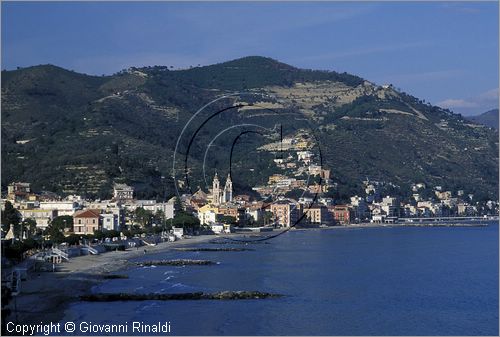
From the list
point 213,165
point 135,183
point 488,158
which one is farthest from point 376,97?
point 135,183

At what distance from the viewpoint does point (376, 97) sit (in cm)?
15900

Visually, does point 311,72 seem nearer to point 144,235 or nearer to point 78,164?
point 78,164

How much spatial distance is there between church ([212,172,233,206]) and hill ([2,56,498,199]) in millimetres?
3376

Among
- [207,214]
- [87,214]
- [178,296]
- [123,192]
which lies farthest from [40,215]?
[178,296]

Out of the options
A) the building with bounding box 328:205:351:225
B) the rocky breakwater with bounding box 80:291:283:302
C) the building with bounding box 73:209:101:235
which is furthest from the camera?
the building with bounding box 328:205:351:225

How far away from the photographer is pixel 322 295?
3017 cm

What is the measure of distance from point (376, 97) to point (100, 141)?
71.5m

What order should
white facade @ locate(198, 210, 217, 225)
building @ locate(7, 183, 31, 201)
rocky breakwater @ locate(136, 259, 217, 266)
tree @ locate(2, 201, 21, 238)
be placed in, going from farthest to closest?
white facade @ locate(198, 210, 217, 225) < building @ locate(7, 183, 31, 201) < tree @ locate(2, 201, 21, 238) < rocky breakwater @ locate(136, 259, 217, 266)

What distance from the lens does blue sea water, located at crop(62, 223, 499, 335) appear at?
2378cm

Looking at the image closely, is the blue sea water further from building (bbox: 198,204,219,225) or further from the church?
the church

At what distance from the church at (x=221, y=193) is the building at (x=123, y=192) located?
7868 millimetres

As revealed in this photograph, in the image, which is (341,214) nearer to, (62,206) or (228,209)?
(228,209)

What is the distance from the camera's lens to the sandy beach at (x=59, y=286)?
78.2ft

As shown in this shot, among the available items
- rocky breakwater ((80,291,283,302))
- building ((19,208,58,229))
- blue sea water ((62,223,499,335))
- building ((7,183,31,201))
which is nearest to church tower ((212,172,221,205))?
building ((7,183,31,201))
